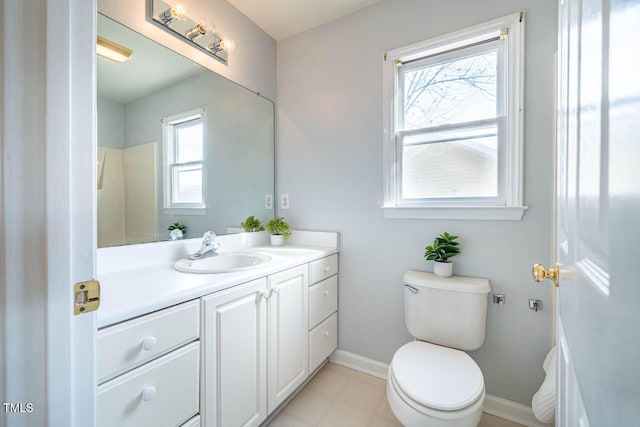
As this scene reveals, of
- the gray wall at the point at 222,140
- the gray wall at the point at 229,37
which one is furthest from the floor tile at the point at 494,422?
the gray wall at the point at 229,37

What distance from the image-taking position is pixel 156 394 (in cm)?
79

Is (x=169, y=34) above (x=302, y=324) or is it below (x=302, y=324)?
above

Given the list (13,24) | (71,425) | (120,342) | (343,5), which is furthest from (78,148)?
(343,5)

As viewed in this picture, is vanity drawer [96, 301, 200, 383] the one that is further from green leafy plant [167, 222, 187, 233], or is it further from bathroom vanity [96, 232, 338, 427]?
green leafy plant [167, 222, 187, 233]

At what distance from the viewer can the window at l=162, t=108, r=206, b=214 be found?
138cm

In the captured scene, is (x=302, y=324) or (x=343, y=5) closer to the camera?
(x=302, y=324)

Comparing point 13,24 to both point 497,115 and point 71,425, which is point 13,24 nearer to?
point 71,425

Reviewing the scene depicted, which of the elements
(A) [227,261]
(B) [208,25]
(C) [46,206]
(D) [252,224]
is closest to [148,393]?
(C) [46,206]

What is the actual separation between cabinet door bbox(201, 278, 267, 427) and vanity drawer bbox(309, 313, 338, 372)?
1.36ft

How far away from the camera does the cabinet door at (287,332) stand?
4.14 feet

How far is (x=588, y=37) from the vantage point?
39 cm

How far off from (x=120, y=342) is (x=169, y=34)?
4.93 feet

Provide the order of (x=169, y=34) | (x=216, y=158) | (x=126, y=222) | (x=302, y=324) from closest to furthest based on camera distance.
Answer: (x=126, y=222) < (x=169, y=34) < (x=302, y=324) < (x=216, y=158)

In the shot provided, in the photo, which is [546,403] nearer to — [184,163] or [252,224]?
[252,224]
